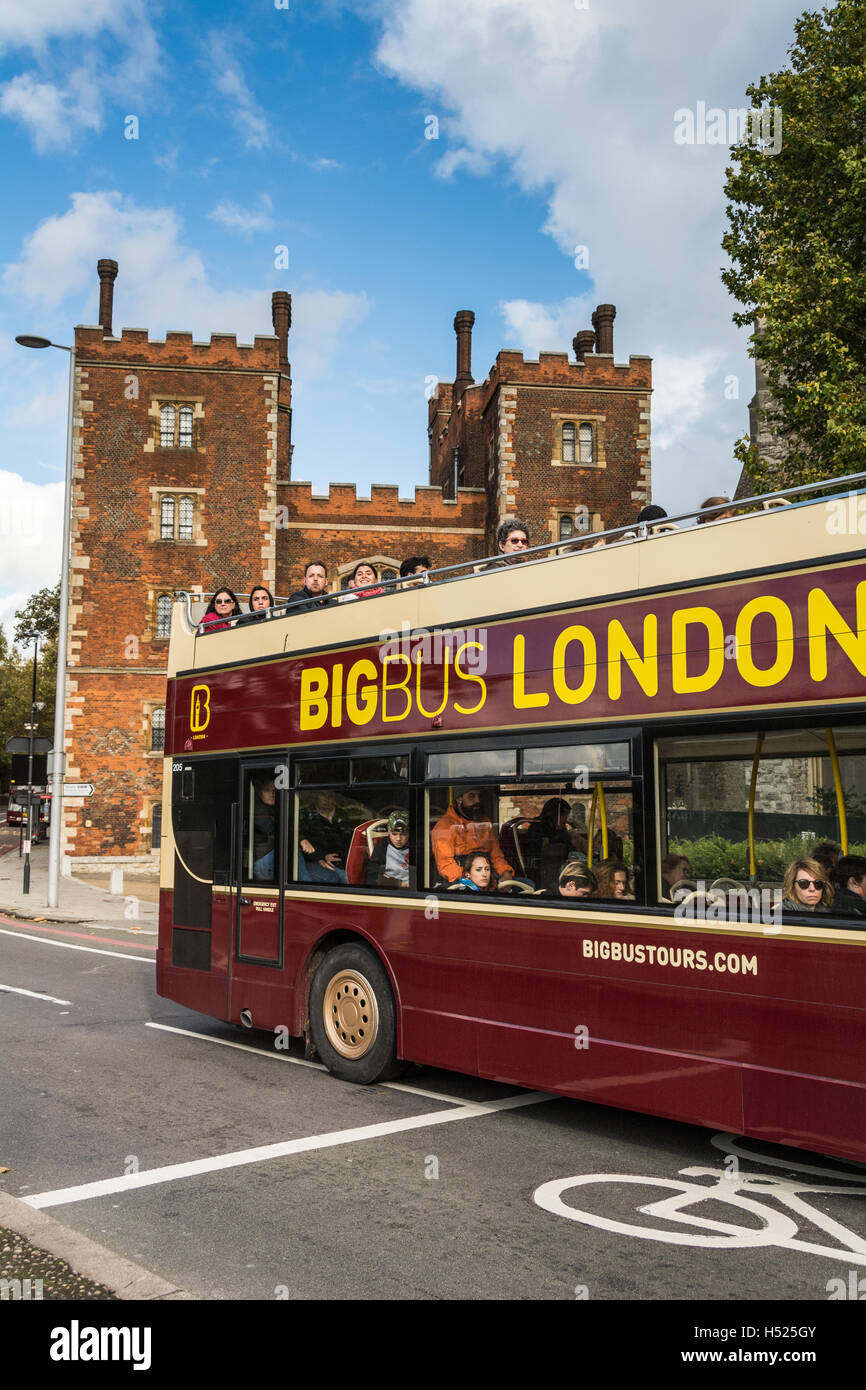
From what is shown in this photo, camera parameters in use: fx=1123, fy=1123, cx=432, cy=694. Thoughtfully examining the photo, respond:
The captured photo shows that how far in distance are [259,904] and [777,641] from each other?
4.75m

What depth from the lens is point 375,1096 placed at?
23.9 feet

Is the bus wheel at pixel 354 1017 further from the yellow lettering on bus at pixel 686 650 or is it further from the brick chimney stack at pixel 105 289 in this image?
the brick chimney stack at pixel 105 289

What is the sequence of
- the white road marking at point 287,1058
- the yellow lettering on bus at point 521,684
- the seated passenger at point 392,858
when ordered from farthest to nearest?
the seated passenger at point 392,858
the white road marking at point 287,1058
the yellow lettering on bus at point 521,684

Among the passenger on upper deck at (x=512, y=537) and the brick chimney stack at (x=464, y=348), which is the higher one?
the brick chimney stack at (x=464, y=348)

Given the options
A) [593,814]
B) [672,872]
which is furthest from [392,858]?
[672,872]

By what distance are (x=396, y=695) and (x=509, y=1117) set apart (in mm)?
2743

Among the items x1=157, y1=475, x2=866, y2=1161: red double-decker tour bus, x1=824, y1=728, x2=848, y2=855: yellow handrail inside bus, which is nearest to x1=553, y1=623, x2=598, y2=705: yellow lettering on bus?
x1=157, y1=475, x2=866, y2=1161: red double-decker tour bus

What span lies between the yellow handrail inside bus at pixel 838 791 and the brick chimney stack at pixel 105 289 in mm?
39774

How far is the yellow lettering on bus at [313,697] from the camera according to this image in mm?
8102

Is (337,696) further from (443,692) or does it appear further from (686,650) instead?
(686,650)

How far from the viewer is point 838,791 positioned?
199 inches

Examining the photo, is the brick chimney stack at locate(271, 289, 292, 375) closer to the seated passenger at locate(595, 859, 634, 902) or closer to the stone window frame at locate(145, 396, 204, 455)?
the stone window frame at locate(145, 396, 204, 455)

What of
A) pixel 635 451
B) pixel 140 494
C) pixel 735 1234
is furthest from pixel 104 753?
pixel 735 1234

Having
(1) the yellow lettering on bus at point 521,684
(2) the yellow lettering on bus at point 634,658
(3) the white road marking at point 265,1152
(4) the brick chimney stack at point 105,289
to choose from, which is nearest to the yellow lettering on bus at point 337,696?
(1) the yellow lettering on bus at point 521,684
